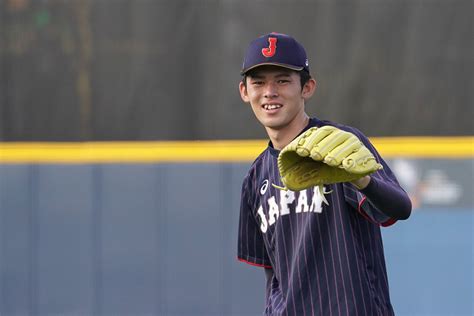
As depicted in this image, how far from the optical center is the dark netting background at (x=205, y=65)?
5414mm

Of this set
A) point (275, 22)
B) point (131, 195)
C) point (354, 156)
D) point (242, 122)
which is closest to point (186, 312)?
point (131, 195)

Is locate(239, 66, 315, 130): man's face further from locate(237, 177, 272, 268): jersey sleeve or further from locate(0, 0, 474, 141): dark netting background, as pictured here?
locate(0, 0, 474, 141): dark netting background

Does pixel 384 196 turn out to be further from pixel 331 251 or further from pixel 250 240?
pixel 250 240

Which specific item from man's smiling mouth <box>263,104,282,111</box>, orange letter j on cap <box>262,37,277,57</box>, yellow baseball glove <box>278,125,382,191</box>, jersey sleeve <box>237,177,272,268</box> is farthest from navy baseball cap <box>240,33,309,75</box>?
jersey sleeve <box>237,177,272,268</box>

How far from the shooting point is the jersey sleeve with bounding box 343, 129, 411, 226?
2459 mm

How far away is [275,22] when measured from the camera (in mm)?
5496

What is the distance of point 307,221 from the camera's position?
2.73 meters

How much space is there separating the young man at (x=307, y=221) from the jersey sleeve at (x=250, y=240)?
0.50ft

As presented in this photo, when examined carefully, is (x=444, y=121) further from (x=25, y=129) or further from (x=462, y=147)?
(x=25, y=129)

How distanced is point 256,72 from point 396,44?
2.75 metres

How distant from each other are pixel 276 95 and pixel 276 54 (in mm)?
131

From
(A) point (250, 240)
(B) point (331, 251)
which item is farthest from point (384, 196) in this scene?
(A) point (250, 240)

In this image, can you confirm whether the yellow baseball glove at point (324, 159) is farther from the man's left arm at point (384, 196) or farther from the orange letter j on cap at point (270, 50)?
the orange letter j on cap at point (270, 50)

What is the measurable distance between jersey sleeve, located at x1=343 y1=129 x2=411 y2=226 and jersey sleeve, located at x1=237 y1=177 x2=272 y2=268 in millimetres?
542
